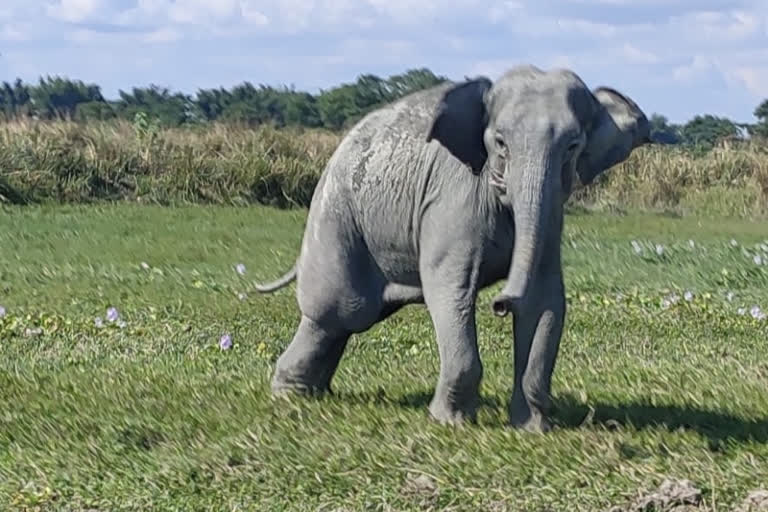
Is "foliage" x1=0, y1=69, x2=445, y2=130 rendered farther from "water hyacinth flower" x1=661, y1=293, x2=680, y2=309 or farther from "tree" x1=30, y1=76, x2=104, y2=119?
"water hyacinth flower" x1=661, y1=293, x2=680, y2=309

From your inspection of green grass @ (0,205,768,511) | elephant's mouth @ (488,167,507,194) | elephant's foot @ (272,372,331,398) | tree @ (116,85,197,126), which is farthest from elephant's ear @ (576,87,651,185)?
tree @ (116,85,197,126)

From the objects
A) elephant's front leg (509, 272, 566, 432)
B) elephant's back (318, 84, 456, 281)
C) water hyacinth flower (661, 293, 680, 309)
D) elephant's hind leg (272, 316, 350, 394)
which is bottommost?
water hyacinth flower (661, 293, 680, 309)

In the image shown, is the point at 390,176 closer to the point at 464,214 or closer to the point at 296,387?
the point at 464,214

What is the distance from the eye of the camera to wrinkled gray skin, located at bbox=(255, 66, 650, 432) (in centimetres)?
536

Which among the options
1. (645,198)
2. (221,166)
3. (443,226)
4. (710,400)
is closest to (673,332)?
(710,400)

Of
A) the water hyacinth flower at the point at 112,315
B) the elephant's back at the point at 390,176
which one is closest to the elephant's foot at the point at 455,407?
the elephant's back at the point at 390,176

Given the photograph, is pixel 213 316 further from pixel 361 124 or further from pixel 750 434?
pixel 750 434

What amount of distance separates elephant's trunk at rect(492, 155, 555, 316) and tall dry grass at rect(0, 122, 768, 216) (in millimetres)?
13258

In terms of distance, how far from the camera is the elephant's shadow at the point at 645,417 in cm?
619

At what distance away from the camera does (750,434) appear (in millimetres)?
6164

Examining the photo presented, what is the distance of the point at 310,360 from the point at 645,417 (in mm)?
1494

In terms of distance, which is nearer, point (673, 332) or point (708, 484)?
point (708, 484)

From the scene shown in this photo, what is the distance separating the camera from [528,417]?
Answer: 6.10 meters

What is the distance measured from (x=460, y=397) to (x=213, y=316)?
3.76 metres
